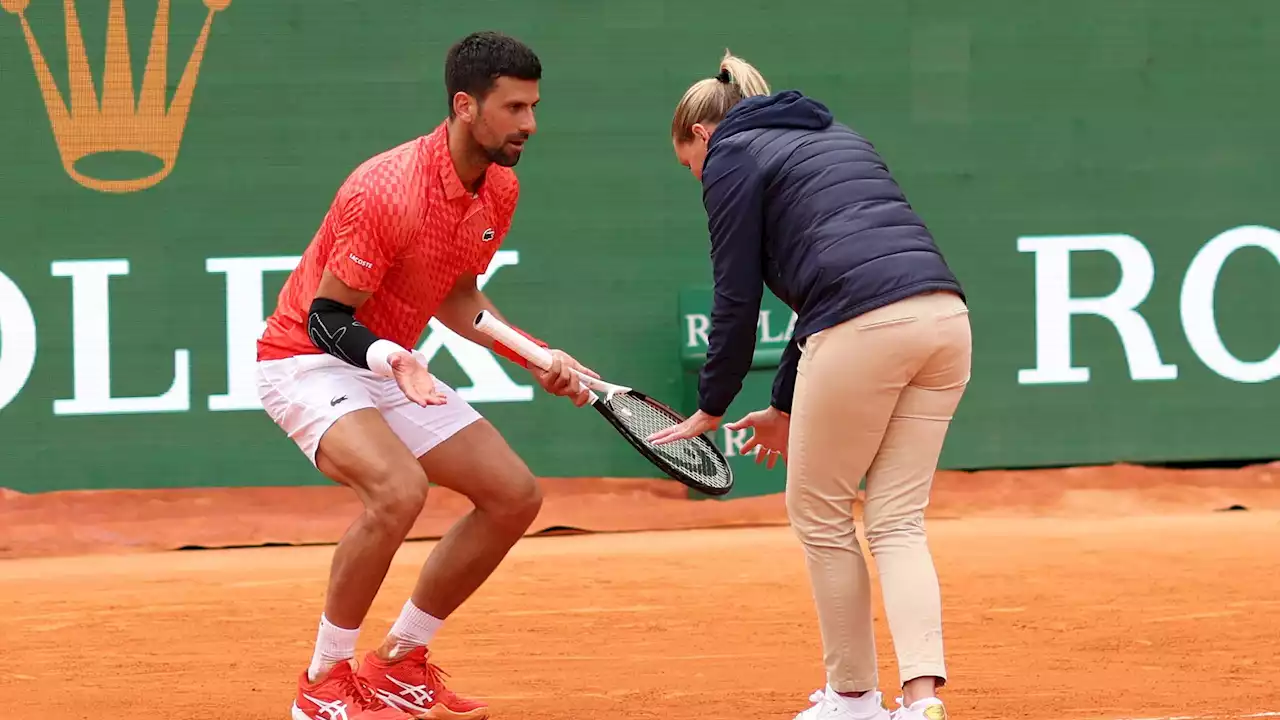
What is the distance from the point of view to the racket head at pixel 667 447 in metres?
4.09

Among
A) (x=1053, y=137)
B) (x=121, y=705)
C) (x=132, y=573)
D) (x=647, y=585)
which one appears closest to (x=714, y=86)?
(x=121, y=705)

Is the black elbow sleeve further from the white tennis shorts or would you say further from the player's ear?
the player's ear

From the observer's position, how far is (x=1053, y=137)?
810 cm

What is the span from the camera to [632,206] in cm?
783

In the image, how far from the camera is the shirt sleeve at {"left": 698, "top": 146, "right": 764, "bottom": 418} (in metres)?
3.60

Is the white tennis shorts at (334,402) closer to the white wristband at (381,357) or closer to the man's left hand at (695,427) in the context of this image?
the white wristband at (381,357)

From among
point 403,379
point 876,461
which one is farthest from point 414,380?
point 876,461

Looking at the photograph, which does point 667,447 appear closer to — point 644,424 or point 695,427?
point 644,424

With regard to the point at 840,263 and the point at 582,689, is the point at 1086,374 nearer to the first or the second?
the point at 582,689

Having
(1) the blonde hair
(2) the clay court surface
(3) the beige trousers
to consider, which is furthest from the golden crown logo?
(3) the beige trousers

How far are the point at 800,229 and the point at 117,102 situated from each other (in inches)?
189

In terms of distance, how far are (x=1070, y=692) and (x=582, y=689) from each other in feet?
4.41

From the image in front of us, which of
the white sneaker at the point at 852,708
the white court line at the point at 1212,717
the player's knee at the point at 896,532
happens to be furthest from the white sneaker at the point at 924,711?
the white court line at the point at 1212,717

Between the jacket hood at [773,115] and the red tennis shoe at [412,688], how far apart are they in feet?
5.34
